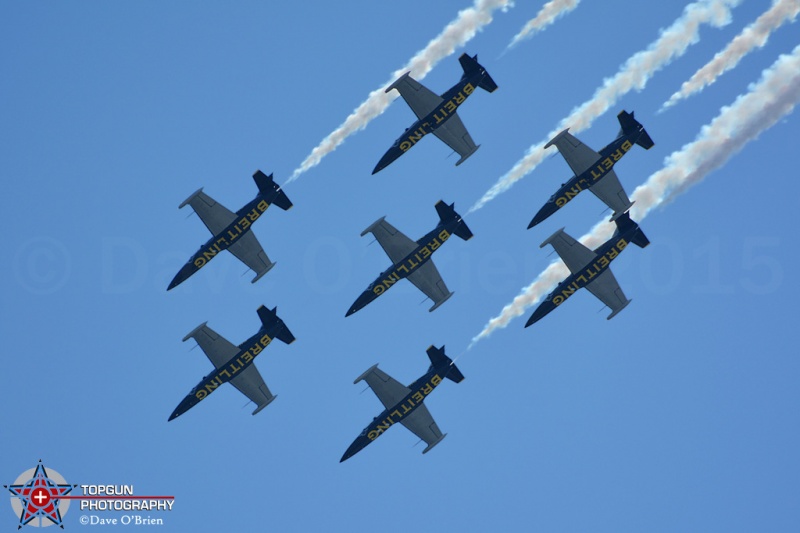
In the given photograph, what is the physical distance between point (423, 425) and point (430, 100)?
17433mm

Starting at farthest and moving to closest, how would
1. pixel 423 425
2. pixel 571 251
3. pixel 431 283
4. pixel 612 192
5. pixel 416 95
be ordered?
pixel 423 425 → pixel 612 192 → pixel 431 283 → pixel 416 95 → pixel 571 251

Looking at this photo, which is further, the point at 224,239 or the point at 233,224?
the point at 224,239

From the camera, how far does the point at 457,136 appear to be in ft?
261

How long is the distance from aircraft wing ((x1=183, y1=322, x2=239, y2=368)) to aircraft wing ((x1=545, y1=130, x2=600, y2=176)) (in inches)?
788

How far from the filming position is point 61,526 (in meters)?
77.6

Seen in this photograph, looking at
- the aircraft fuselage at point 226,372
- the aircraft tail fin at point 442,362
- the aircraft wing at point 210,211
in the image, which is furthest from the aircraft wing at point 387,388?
the aircraft wing at point 210,211

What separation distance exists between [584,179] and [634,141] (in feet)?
10.7

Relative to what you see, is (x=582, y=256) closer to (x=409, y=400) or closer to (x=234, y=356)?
(x=409, y=400)

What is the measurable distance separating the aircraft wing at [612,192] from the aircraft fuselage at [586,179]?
834mm

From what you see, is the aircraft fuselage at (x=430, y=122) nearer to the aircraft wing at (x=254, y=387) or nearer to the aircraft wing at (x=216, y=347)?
the aircraft wing at (x=216, y=347)

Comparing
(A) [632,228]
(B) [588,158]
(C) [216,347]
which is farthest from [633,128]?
(C) [216,347]

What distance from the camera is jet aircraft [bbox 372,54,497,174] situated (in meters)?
77.5

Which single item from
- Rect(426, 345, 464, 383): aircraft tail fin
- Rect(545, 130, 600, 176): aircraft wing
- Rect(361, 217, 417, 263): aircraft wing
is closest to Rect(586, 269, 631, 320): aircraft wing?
Rect(545, 130, 600, 176): aircraft wing

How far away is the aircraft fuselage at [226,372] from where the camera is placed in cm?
7875
